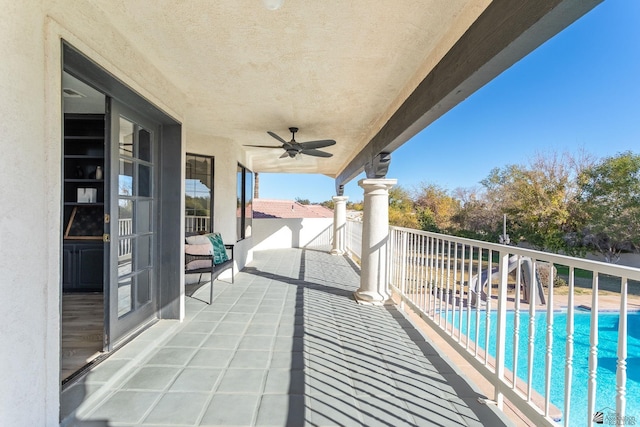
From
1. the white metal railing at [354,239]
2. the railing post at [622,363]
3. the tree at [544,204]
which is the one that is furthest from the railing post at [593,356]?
the tree at [544,204]

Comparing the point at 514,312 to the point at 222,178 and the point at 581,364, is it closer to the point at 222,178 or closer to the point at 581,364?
the point at 581,364

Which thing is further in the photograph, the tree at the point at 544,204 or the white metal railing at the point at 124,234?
Answer: the tree at the point at 544,204

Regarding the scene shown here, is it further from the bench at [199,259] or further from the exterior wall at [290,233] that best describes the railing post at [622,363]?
the exterior wall at [290,233]

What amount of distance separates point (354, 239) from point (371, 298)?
3954 millimetres

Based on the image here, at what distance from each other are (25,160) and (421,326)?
370cm

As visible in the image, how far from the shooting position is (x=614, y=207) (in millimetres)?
14008

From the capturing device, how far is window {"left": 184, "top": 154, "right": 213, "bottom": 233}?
5.14 meters

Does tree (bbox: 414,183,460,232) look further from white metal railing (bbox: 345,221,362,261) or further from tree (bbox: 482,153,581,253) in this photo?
white metal railing (bbox: 345,221,362,261)

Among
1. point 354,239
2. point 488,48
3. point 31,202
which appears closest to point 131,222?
point 31,202

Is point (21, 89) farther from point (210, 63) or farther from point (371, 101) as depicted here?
point (371, 101)

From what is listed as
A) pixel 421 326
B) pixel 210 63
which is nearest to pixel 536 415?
pixel 421 326

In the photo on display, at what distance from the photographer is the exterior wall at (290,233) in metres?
10.7

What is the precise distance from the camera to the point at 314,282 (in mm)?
5344

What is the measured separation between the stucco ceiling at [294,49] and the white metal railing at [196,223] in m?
1.94
